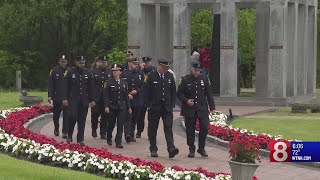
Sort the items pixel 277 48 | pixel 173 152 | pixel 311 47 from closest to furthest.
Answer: pixel 173 152, pixel 277 48, pixel 311 47

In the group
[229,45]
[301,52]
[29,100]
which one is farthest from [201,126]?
[301,52]

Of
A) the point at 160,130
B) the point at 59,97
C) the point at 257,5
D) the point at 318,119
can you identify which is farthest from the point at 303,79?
the point at 59,97

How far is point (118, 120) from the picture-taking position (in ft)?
54.6

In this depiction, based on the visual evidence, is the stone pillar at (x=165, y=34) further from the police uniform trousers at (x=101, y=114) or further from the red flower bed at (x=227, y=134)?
the red flower bed at (x=227, y=134)

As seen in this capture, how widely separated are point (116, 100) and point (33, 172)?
5.03m

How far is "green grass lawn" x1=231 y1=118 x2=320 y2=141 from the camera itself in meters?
18.4

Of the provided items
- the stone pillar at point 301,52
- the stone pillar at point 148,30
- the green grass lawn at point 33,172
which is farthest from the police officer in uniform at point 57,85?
the stone pillar at point 301,52

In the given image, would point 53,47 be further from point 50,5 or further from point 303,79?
point 303,79

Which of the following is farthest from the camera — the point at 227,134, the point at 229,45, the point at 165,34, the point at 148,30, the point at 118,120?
the point at 165,34

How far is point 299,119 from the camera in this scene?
22766mm

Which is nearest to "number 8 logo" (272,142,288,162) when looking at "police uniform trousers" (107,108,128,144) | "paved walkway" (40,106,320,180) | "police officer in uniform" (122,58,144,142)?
"paved walkway" (40,106,320,180)

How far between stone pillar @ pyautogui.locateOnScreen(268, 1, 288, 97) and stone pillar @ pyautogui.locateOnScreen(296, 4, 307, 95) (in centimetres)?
427

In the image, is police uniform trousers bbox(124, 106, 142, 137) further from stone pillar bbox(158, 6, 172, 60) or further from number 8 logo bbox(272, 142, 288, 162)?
stone pillar bbox(158, 6, 172, 60)

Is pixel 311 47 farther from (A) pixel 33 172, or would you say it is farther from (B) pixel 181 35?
(A) pixel 33 172
